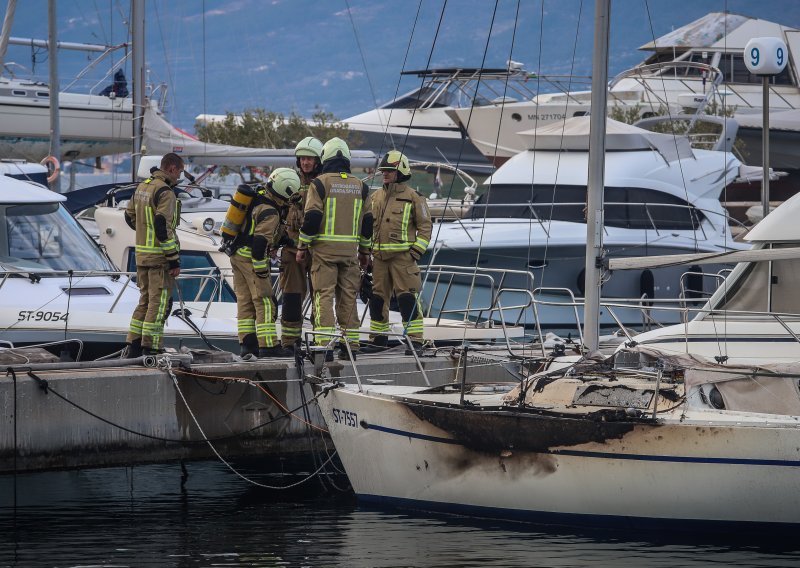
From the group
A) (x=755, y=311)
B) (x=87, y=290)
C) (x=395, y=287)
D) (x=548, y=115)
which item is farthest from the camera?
(x=548, y=115)

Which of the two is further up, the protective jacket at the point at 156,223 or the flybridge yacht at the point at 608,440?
the protective jacket at the point at 156,223

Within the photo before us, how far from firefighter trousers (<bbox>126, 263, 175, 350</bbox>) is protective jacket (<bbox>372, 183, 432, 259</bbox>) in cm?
207

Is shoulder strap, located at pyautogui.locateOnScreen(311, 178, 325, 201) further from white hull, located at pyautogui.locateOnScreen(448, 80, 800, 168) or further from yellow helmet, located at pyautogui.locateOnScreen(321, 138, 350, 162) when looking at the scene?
white hull, located at pyautogui.locateOnScreen(448, 80, 800, 168)

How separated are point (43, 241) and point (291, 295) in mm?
3489

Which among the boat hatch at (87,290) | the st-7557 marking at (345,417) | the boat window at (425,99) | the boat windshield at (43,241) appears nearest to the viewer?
the st-7557 marking at (345,417)

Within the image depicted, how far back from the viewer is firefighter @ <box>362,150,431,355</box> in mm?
13281

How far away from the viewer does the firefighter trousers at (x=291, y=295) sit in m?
13.1

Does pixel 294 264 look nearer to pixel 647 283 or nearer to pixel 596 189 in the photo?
pixel 596 189

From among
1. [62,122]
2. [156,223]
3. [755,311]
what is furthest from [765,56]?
[62,122]

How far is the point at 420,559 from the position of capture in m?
9.27

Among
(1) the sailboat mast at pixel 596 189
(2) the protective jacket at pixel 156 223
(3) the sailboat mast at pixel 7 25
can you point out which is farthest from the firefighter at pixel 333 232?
(3) the sailboat mast at pixel 7 25

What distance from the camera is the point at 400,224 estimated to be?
13.3 metres

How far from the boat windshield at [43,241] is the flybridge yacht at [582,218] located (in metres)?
6.02

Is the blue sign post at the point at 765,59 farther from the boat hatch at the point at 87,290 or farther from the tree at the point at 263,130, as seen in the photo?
the tree at the point at 263,130
